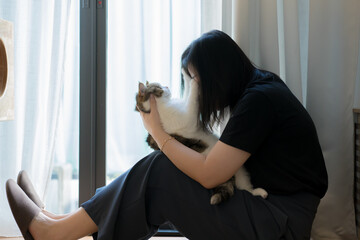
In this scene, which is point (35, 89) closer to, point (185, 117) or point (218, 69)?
point (185, 117)

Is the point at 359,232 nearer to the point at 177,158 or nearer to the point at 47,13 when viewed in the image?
the point at 177,158

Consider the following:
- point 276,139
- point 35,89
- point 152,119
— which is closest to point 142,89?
point 152,119

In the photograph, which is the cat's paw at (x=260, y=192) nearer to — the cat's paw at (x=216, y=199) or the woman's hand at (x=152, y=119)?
the cat's paw at (x=216, y=199)

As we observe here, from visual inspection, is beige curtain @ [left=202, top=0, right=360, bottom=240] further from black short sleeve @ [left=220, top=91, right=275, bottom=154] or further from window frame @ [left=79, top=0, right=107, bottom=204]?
window frame @ [left=79, top=0, right=107, bottom=204]

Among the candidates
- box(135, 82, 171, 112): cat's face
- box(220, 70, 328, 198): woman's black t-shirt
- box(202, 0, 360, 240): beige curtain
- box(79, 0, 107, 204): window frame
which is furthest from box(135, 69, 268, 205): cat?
box(79, 0, 107, 204): window frame

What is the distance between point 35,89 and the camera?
5.43 ft

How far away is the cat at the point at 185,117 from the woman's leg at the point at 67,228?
1.42 feet

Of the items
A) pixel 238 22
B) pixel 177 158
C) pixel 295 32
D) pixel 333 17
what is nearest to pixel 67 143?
pixel 177 158

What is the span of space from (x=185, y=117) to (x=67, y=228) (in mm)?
575

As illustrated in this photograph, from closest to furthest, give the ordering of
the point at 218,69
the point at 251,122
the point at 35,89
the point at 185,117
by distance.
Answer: the point at 251,122 < the point at 218,69 < the point at 185,117 < the point at 35,89

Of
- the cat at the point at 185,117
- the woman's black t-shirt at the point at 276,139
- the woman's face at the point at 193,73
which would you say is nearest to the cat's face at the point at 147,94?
the cat at the point at 185,117

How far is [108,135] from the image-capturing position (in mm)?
1765

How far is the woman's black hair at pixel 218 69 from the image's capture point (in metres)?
1.13

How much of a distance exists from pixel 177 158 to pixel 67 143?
92cm
